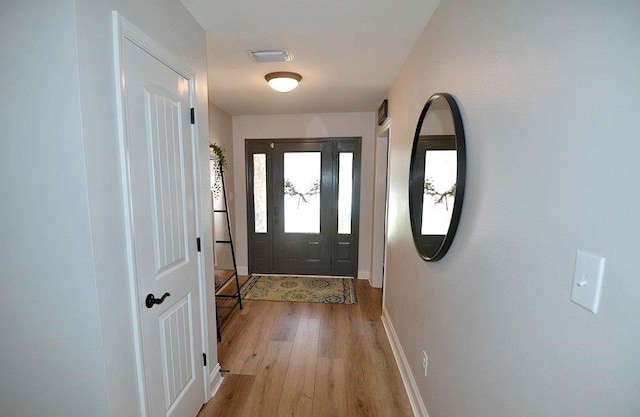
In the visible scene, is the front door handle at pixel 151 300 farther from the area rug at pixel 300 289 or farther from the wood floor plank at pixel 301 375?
the area rug at pixel 300 289

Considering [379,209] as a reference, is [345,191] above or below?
above

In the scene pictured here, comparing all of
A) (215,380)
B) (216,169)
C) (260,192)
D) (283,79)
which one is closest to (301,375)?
(215,380)

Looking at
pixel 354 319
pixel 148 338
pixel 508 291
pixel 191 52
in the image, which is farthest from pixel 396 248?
pixel 191 52

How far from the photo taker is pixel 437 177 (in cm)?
144

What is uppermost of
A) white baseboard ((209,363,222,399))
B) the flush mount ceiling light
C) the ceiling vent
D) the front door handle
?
the ceiling vent

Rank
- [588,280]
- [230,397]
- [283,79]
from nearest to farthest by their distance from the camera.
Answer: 1. [588,280]
2. [230,397]
3. [283,79]

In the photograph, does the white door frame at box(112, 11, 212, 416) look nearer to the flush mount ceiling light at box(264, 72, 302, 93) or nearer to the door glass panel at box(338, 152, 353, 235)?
the flush mount ceiling light at box(264, 72, 302, 93)

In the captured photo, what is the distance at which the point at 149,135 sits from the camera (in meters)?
1.24

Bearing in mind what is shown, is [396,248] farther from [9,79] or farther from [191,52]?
[9,79]

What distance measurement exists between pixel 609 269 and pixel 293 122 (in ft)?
12.6

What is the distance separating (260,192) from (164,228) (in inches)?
111

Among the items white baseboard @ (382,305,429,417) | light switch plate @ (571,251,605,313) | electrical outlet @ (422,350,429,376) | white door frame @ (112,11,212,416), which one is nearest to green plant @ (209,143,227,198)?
white door frame @ (112,11,212,416)

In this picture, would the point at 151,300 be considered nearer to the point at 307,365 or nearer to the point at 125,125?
the point at 125,125

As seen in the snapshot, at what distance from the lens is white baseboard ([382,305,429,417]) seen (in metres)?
1.66
